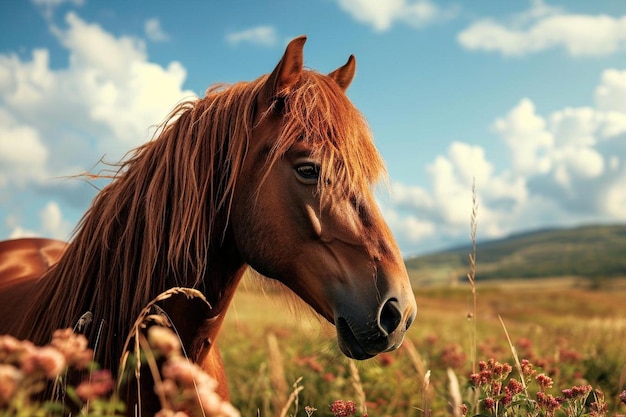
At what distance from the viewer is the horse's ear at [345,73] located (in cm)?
334

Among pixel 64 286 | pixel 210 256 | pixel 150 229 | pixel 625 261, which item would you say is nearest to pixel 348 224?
pixel 210 256

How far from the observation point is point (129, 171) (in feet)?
10.1

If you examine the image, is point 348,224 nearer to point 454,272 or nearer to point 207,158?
point 207,158

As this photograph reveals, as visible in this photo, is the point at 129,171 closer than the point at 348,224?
No

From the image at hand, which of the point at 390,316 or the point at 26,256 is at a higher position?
the point at 26,256

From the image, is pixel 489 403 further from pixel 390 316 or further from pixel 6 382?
pixel 6 382

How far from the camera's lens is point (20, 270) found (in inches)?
198

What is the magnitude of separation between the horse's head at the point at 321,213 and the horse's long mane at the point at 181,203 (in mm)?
12

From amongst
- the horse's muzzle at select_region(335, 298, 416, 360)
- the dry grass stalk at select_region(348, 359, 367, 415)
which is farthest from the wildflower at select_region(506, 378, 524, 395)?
the dry grass stalk at select_region(348, 359, 367, 415)

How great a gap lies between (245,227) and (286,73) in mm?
810

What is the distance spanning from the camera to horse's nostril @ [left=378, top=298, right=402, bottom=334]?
7.50 ft

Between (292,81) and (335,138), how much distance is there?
1.37ft

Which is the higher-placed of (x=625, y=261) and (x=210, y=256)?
(x=210, y=256)

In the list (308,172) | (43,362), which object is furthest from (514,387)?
(43,362)
